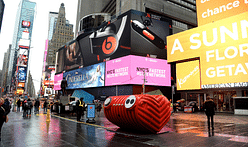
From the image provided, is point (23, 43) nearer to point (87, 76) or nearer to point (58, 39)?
point (58, 39)

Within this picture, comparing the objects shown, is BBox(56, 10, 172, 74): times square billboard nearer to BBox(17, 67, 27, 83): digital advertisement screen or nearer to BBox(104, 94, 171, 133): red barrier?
BBox(104, 94, 171, 133): red barrier

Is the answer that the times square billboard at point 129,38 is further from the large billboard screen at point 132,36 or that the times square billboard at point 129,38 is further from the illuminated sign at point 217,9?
the illuminated sign at point 217,9

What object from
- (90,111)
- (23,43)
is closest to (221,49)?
(90,111)

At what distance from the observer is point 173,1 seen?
7025cm

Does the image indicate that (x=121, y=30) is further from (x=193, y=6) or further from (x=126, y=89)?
(x=193, y=6)

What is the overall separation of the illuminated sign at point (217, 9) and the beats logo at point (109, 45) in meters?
19.9

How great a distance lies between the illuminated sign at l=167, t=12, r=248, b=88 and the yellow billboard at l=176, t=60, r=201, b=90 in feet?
3.69

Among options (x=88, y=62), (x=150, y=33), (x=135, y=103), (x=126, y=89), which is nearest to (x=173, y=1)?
(x=150, y=33)

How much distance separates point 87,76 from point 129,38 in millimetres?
18960

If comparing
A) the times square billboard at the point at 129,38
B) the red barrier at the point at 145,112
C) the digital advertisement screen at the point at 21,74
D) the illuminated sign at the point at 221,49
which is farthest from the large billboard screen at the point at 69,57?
the red barrier at the point at 145,112

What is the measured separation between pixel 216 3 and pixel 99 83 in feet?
101

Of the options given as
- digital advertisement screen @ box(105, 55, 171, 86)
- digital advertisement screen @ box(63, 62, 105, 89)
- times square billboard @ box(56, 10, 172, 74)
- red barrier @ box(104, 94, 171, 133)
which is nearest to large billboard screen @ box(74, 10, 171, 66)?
times square billboard @ box(56, 10, 172, 74)

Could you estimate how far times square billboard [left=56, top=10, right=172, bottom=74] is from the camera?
3909 centimetres

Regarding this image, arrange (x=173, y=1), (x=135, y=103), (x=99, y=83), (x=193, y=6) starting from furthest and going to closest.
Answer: (x=193, y=6) < (x=173, y=1) < (x=99, y=83) < (x=135, y=103)
